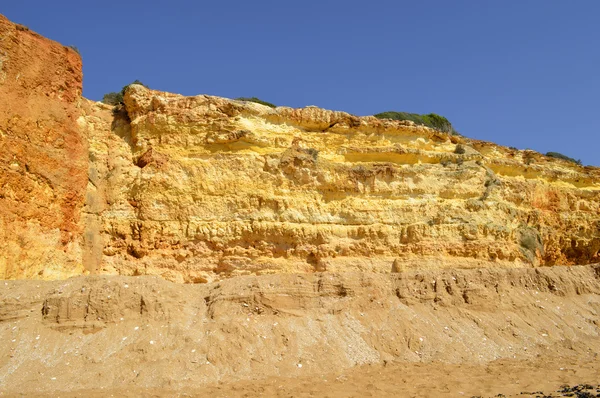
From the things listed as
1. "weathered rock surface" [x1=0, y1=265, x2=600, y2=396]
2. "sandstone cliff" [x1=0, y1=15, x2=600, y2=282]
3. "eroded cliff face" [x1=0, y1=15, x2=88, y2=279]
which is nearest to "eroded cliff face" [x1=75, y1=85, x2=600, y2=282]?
"sandstone cliff" [x1=0, y1=15, x2=600, y2=282]

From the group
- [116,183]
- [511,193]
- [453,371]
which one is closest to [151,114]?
[116,183]

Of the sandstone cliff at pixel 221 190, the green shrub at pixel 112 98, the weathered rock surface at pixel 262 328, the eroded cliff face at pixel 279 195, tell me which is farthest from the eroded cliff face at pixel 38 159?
the green shrub at pixel 112 98

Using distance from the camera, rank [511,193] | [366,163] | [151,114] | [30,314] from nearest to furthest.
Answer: [30,314] < [151,114] < [366,163] < [511,193]

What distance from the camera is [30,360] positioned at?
960cm

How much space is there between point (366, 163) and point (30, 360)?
1134 centimetres

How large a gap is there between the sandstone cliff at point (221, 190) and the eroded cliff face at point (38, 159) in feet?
0.11

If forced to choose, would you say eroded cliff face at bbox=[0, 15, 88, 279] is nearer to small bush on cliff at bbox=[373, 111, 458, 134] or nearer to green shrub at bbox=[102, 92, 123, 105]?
green shrub at bbox=[102, 92, 123, 105]

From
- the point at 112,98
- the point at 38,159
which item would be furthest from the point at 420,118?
the point at 38,159

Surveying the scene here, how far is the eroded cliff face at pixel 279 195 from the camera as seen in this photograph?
14719 millimetres

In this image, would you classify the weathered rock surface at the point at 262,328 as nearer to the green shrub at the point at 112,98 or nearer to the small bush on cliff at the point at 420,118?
the green shrub at the point at 112,98

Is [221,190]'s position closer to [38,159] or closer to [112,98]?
[38,159]

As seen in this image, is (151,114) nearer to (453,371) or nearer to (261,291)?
(261,291)

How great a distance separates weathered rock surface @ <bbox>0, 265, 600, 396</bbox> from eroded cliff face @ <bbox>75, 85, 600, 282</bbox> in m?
2.27

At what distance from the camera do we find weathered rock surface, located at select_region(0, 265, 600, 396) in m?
9.68
